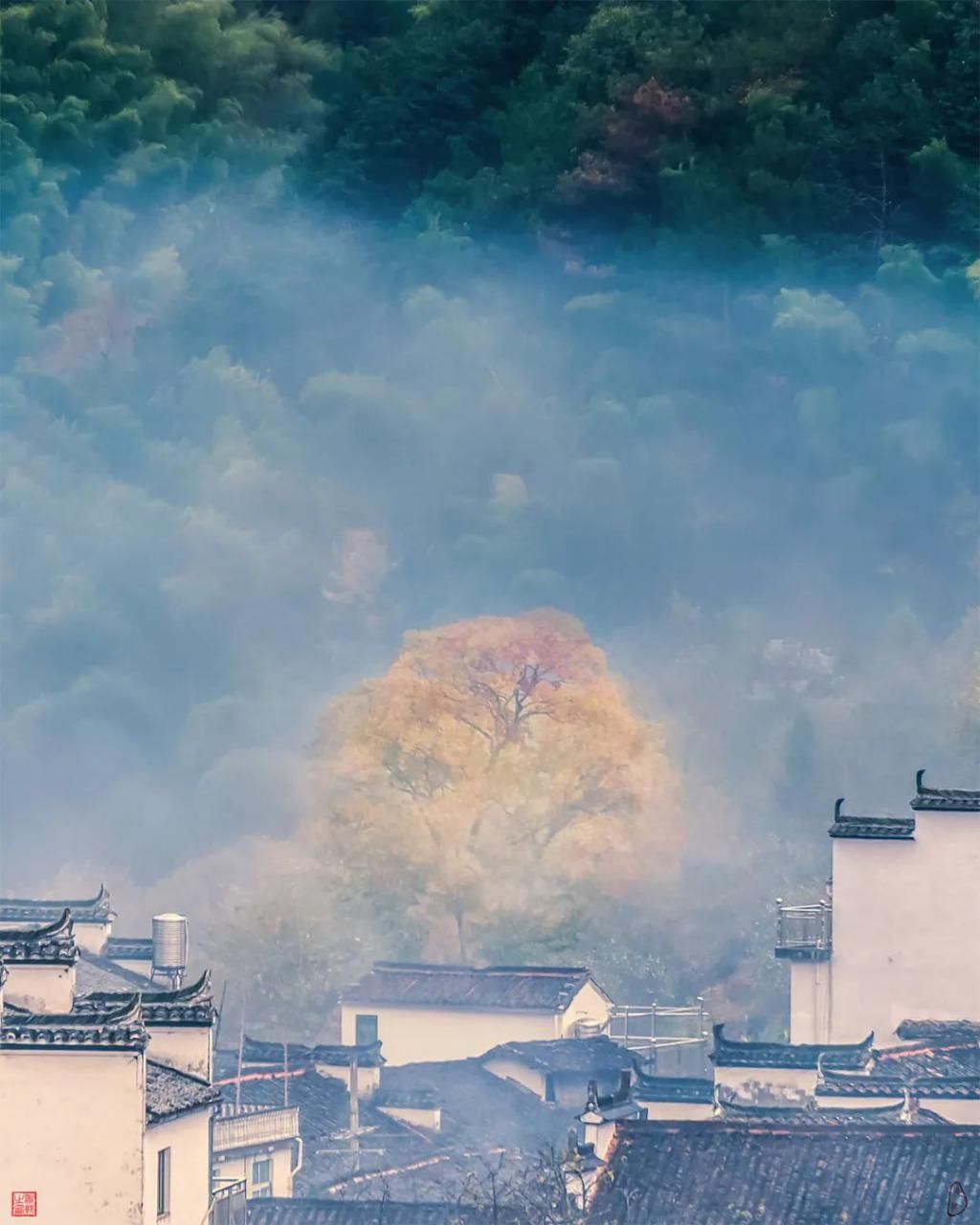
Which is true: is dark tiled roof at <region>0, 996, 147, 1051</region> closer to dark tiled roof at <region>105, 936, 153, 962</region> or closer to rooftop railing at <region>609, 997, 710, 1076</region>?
dark tiled roof at <region>105, 936, 153, 962</region>

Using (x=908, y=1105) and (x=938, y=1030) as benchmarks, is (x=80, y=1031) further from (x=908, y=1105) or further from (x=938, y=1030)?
(x=938, y=1030)

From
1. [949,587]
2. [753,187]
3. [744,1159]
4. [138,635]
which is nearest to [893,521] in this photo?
[949,587]

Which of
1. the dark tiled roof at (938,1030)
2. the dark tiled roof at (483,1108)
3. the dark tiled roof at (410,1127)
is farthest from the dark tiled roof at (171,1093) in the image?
the dark tiled roof at (938,1030)

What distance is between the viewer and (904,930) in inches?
782

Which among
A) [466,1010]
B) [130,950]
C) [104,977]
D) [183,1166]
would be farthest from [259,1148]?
[466,1010]

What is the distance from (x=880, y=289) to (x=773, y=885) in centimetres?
828

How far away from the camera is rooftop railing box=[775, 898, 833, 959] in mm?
20234

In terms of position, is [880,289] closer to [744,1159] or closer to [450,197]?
[450,197]

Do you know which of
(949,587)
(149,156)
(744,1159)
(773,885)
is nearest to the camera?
(744,1159)

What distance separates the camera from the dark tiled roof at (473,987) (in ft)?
76.8

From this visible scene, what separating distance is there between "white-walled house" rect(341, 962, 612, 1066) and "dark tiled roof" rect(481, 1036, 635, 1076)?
1.06m

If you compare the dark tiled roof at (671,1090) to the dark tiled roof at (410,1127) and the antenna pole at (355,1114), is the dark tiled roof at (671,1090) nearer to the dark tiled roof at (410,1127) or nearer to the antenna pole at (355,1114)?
the dark tiled roof at (410,1127)

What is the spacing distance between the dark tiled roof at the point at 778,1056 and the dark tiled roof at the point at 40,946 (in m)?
4.82

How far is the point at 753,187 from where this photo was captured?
115ft
